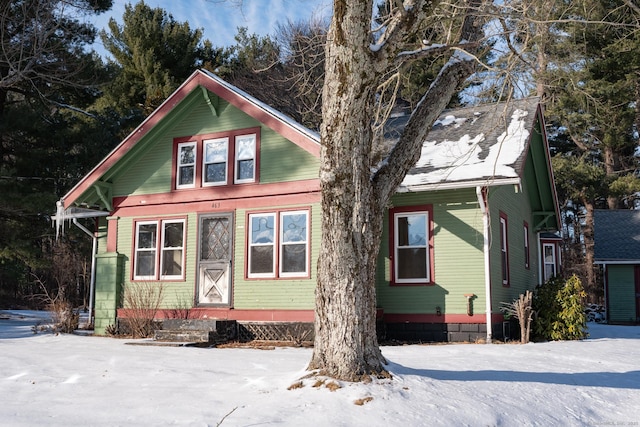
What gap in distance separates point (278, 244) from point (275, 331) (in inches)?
73.1

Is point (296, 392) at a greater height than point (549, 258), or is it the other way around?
point (549, 258)

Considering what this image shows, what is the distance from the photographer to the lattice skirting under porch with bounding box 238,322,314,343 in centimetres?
1225

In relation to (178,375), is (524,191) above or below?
above

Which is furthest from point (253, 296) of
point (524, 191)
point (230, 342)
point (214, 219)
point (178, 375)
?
point (524, 191)

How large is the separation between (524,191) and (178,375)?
13.0 metres

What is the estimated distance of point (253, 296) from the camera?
13062mm

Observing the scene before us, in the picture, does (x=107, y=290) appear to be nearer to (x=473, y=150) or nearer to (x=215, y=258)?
(x=215, y=258)

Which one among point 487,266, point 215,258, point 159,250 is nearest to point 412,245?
point 487,266

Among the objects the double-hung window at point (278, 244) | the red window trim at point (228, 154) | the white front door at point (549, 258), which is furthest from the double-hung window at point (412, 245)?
the white front door at point (549, 258)

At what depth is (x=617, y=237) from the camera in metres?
22.8

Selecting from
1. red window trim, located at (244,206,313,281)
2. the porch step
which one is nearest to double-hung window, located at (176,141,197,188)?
red window trim, located at (244,206,313,281)

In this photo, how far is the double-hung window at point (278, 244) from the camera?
12789 mm

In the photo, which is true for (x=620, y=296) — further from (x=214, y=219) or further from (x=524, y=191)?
(x=214, y=219)

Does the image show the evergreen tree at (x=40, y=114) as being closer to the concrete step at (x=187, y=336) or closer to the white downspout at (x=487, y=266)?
the concrete step at (x=187, y=336)
